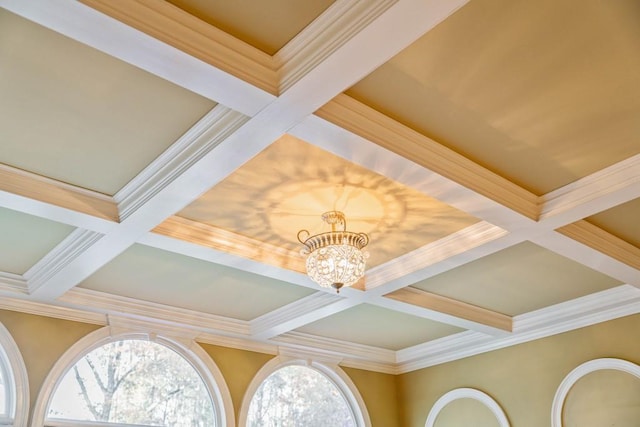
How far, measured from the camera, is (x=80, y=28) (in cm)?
217

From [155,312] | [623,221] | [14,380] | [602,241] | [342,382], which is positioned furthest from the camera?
[342,382]

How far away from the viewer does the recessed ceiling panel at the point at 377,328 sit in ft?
17.5

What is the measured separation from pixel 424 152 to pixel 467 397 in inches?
140

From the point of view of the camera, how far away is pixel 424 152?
3.04 m

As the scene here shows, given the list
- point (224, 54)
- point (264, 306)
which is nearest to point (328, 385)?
point (264, 306)

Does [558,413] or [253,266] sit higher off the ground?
[253,266]

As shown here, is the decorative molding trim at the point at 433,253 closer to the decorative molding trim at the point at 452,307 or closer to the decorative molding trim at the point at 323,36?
the decorative molding trim at the point at 452,307

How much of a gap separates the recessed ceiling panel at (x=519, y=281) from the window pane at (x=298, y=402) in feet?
5.89

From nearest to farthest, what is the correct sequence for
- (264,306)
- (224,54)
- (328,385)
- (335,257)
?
1. (224,54)
2. (335,257)
3. (264,306)
4. (328,385)

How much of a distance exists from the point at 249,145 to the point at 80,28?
0.92 meters

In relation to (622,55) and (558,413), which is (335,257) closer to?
(622,55)

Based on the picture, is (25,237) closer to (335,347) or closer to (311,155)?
(311,155)

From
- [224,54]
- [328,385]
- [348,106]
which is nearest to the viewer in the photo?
[224,54]

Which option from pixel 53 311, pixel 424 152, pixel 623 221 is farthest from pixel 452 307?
pixel 53 311
